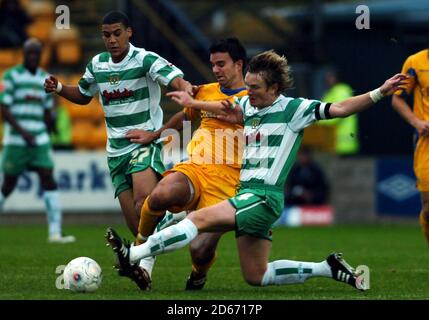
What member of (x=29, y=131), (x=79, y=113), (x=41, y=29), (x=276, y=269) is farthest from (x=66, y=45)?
(x=276, y=269)

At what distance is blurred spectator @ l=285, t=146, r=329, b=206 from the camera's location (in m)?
19.6

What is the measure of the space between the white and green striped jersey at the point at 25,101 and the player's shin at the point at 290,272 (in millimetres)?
6830

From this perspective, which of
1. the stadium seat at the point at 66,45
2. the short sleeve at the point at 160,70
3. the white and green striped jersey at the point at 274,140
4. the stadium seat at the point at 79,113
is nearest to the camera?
the white and green striped jersey at the point at 274,140

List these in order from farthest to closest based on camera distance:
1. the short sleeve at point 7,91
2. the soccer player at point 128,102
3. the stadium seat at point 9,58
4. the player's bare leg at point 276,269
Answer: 1. the stadium seat at point 9,58
2. the short sleeve at point 7,91
3. the soccer player at point 128,102
4. the player's bare leg at point 276,269

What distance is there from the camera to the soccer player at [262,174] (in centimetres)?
859

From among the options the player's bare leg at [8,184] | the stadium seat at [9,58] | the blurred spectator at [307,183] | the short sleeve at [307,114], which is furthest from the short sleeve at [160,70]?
the stadium seat at [9,58]

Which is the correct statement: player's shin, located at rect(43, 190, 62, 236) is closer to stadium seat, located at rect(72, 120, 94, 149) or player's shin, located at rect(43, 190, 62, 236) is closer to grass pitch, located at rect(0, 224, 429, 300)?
grass pitch, located at rect(0, 224, 429, 300)

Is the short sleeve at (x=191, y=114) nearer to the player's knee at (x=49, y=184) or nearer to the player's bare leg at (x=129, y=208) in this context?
Result: the player's bare leg at (x=129, y=208)

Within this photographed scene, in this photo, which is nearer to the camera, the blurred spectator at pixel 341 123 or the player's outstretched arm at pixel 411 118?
the player's outstretched arm at pixel 411 118

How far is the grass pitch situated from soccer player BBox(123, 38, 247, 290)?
1.21ft

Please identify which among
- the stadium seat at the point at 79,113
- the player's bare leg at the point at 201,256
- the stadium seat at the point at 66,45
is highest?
the stadium seat at the point at 66,45

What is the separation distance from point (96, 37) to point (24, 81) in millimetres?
7589

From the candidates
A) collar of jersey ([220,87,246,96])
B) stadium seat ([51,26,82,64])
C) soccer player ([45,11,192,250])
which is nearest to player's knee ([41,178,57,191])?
soccer player ([45,11,192,250])
